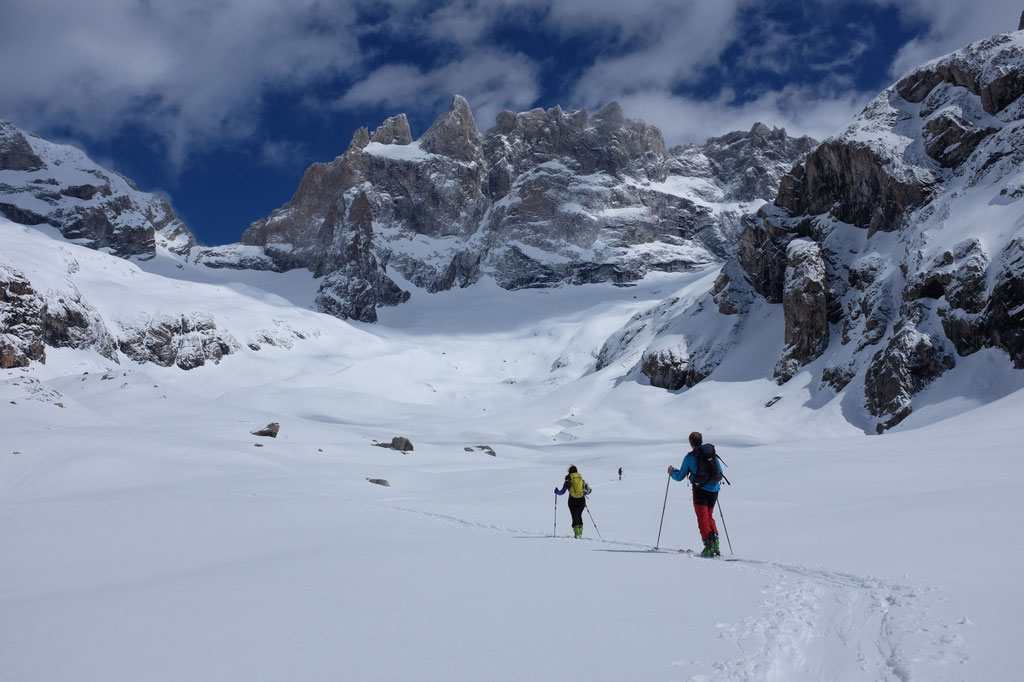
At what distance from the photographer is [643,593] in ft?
21.1

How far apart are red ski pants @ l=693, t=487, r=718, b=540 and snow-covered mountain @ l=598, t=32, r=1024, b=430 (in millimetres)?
33862

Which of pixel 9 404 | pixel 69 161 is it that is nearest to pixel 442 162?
pixel 69 161

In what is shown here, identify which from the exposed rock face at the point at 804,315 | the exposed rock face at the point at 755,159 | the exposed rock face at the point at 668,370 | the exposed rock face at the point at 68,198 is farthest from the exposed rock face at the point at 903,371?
the exposed rock face at the point at 68,198

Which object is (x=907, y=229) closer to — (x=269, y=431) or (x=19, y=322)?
(x=269, y=431)

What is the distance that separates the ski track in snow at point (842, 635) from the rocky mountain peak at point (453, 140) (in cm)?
19672

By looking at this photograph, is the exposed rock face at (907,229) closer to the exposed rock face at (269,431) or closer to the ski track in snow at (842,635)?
the exposed rock face at (269,431)

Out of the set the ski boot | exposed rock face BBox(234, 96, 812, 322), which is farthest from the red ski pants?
exposed rock face BBox(234, 96, 812, 322)

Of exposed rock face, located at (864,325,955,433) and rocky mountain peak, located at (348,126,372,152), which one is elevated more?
rocky mountain peak, located at (348,126,372,152)

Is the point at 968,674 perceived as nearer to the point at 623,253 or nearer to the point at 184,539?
the point at 184,539

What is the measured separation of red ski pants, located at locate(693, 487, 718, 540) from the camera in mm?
9516

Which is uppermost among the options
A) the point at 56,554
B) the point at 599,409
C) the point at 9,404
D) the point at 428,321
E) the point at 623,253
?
the point at 623,253

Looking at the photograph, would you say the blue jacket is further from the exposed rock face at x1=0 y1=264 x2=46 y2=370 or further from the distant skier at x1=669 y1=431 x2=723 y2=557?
the exposed rock face at x1=0 y1=264 x2=46 y2=370

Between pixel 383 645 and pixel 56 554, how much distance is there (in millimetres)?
7432

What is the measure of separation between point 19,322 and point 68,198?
12830 centimetres
